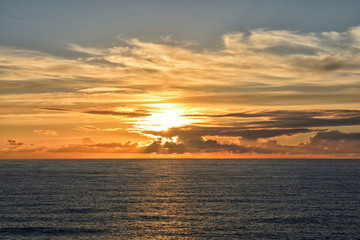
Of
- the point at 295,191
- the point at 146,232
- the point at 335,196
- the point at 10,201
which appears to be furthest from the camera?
the point at 295,191

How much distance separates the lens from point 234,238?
202 feet

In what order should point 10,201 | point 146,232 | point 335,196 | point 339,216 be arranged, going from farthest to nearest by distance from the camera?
point 335,196, point 10,201, point 339,216, point 146,232

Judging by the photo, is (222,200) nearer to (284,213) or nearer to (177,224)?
(284,213)

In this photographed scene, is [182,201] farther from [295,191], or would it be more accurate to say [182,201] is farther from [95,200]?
[295,191]

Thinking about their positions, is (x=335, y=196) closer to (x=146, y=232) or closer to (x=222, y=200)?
(x=222, y=200)

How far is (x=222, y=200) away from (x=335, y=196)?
34.0 meters

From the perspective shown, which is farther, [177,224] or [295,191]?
[295,191]

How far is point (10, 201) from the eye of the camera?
323ft

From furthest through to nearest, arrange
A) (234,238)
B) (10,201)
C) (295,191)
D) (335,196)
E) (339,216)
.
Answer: (295,191) < (335,196) < (10,201) < (339,216) < (234,238)

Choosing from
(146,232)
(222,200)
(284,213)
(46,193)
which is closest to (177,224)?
(146,232)

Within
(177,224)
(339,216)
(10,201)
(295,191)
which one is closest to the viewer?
(177,224)

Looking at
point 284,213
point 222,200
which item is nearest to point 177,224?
point 284,213

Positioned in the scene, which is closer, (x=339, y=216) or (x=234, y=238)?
(x=234, y=238)

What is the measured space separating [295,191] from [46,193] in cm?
7639
